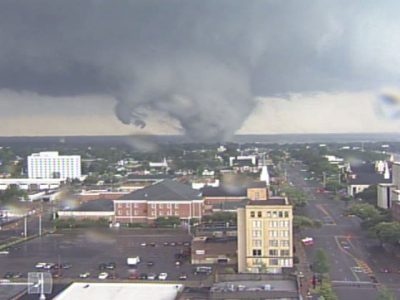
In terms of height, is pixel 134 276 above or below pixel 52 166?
below

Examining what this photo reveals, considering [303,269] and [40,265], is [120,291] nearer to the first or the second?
[303,269]

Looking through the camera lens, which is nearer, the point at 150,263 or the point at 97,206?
the point at 150,263

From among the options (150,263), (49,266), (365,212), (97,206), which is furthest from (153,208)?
(49,266)

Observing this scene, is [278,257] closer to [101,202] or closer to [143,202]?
[143,202]

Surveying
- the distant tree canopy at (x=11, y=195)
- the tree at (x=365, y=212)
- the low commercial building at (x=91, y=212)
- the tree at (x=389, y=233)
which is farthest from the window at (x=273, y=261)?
the distant tree canopy at (x=11, y=195)

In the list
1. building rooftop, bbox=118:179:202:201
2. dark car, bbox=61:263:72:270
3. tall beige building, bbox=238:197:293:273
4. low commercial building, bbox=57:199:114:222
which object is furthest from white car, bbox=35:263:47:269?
building rooftop, bbox=118:179:202:201

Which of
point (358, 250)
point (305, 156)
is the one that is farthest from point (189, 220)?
point (305, 156)

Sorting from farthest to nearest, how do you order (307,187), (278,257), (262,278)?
(307,187) < (278,257) < (262,278)
